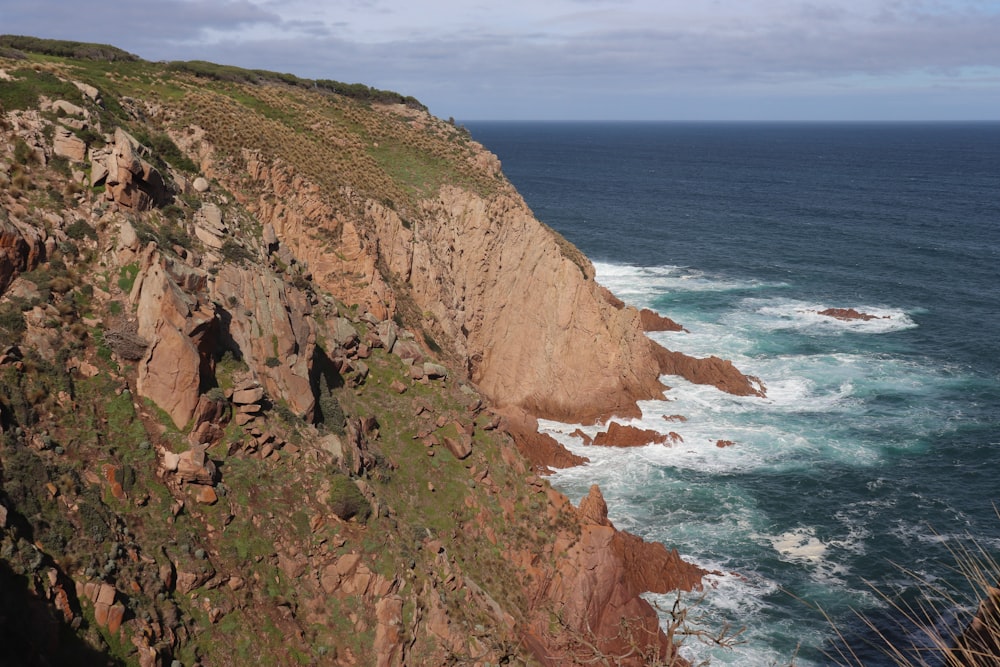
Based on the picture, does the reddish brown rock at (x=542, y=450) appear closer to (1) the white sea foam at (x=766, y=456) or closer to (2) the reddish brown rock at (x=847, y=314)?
(1) the white sea foam at (x=766, y=456)

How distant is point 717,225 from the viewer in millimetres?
117000

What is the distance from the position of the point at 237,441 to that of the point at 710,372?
41735 millimetres

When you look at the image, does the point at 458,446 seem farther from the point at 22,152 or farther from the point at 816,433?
the point at 816,433

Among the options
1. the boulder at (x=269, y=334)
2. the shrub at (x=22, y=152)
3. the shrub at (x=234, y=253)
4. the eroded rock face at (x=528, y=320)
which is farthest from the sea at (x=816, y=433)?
the shrub at (x=22, y=152)

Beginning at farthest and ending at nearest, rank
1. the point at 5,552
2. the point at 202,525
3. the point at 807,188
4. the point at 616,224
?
the point at 807,188
the point at 616,224
the point at 202,525
the point at 5,552

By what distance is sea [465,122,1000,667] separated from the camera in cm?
3297

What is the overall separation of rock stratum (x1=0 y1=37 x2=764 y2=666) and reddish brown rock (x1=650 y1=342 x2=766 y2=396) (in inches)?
697

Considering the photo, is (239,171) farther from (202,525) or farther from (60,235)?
(202,525)

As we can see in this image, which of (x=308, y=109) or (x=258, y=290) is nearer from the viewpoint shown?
(x=258, y=290)

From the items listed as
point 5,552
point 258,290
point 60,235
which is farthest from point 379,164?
point 5,552

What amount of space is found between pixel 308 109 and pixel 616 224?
7087 centimetres

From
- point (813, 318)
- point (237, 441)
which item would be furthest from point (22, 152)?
point (813, 318)

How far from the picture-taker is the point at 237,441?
75.9 feet

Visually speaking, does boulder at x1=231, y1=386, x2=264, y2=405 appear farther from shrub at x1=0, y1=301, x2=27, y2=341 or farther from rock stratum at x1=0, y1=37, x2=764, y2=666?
shrub at x1=0, y1=301, x2=27, y2=341
